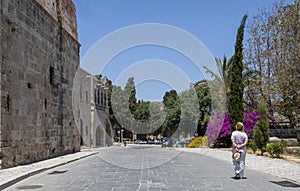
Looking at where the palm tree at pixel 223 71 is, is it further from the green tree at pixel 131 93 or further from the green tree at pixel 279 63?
the green tree at pixel 131 93

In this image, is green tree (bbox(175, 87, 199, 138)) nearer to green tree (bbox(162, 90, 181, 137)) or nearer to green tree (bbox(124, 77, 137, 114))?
green tree (bbox(162, 90, 181, 137))

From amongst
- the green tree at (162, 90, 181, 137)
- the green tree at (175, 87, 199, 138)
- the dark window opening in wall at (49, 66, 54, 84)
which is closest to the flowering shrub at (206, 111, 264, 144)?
the dark window opening in wall at (49, 66, 54, 84)

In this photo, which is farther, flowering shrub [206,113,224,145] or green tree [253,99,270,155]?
flowering shrub [206,113,224,145]

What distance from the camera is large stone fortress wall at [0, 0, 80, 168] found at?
1220cm

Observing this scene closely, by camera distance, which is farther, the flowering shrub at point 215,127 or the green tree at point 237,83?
the flowering shrub at point 215,127

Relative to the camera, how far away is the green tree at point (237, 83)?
80.2 feet

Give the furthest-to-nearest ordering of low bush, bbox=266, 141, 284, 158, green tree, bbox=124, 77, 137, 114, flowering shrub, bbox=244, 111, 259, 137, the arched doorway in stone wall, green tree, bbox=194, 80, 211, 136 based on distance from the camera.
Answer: green tree, bbox=124, 77, 137, 114, green tree, bbox=194, 80, 211, 136, the arched doorway in stone wall, flowering shrub, bbox=244, 111, 259, 137, low bush, bbox=266, 141, 284, 158

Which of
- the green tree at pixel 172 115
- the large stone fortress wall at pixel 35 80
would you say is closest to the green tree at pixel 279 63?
the large stone fortress wall at pixel 35 80

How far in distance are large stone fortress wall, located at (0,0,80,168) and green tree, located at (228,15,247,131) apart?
11.6 metres

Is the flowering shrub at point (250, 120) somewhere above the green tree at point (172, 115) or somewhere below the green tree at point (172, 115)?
below

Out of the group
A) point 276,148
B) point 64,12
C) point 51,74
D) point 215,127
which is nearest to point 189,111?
point 215,127

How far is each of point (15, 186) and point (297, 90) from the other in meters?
18.5

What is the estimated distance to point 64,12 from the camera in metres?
21.4

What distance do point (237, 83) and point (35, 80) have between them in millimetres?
15113
